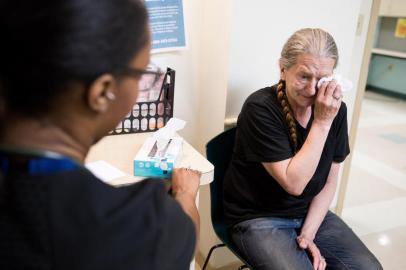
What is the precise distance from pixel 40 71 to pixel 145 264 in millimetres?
304

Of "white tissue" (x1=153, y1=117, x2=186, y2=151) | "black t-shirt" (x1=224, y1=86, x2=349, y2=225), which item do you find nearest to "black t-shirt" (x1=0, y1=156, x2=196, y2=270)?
"white tissue" (x1=153, y1=117, x2=186, y2=151)

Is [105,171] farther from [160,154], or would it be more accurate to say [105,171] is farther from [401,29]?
[401,29]

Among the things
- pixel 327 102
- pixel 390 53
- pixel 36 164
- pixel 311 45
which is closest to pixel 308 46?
pixel 311 45

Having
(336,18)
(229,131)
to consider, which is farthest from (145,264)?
(336,18)

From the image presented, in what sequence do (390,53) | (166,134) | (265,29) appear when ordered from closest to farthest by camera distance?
1. (166,134)
2. (265,29)
3. (390,53)

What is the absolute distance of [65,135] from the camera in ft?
1.85

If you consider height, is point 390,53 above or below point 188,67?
below

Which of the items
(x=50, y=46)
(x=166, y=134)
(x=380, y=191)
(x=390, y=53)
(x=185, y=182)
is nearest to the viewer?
(x=50, y=46)

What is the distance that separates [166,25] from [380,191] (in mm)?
2014

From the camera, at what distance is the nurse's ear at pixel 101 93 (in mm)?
543

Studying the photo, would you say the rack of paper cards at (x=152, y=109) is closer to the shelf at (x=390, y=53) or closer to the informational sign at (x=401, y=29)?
the shelf at (x=390, y=53)

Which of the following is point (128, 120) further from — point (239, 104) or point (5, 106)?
point (5, 106)

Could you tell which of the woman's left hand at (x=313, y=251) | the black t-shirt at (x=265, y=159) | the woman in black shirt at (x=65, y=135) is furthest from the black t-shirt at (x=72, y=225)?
the woman's left hand at (x=313, y=251)

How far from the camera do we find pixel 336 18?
1702 millimetres
